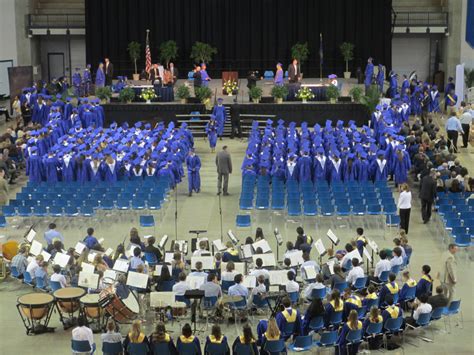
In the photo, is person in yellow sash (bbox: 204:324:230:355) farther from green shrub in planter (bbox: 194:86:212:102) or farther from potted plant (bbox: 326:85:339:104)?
potted plant (bbox: 326:85:339:104)

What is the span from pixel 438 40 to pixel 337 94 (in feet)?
44.6

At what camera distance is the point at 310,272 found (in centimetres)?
1719

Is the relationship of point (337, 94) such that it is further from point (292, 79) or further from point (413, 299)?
point (413, 299)

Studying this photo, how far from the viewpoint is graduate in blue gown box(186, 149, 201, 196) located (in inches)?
1013

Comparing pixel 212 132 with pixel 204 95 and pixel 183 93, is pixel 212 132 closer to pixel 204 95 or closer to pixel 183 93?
A: pixel 204 95

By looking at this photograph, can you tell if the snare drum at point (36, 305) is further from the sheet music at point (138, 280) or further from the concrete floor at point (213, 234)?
the sheet music at point (138, 280)

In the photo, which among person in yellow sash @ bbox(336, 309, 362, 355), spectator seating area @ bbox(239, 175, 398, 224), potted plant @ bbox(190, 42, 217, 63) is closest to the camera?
person in yellow sash @ bbox(336, 309, 362, 355)

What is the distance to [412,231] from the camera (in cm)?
2278

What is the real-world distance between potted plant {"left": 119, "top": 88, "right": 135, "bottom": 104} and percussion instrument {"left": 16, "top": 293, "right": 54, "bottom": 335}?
20.4 metres

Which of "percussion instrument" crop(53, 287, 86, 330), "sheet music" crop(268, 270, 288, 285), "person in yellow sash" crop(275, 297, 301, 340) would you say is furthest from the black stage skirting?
"person in yellow sash" crop(275, 297, 301, 340)

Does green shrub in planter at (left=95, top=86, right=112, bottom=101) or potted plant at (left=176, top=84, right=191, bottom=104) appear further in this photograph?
green shrub in planter at (left=95, top=86, right=112, bottom=101)

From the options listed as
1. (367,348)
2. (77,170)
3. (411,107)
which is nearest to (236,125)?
(411,107)

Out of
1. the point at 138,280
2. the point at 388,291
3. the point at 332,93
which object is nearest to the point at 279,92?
the point at 332,93

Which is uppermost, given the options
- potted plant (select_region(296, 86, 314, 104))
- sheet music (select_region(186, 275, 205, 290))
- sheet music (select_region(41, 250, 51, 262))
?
potted plant (select_region(296, 86, 314, 104))
